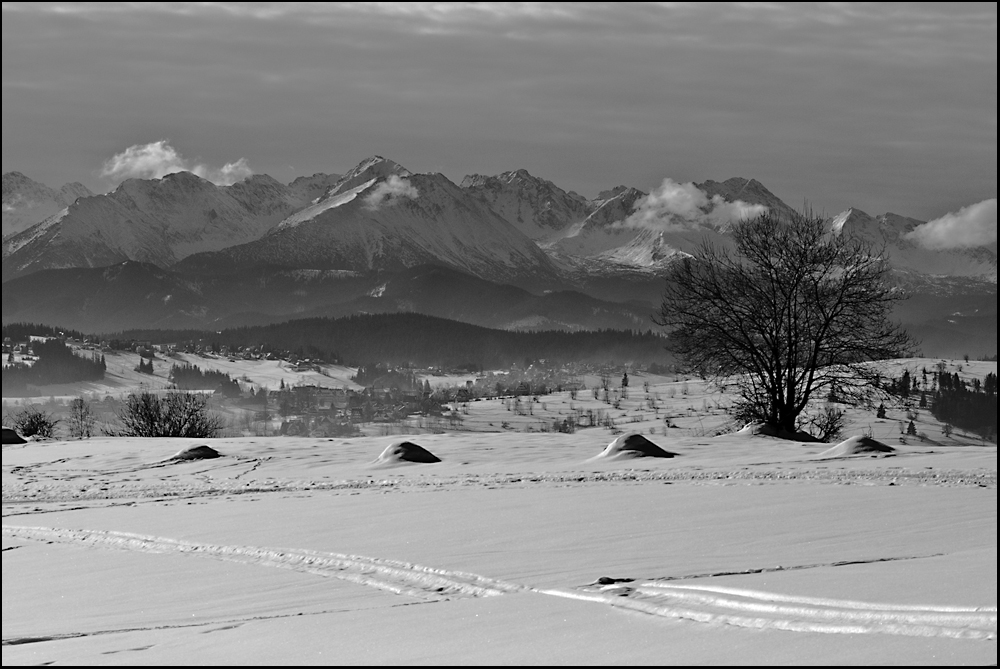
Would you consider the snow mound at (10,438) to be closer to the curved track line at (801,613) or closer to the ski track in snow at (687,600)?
the ski track in snow at (687,600)

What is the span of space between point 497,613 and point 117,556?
21.2 ft

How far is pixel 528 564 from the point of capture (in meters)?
9.49

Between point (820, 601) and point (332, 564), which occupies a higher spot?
point (820, 601)

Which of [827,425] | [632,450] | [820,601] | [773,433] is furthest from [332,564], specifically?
[827,425]

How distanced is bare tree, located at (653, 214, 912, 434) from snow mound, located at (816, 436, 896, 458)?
7.33m

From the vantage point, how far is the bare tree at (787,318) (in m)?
28.1

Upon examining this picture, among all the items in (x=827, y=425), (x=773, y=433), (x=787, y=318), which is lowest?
(x=827, y=425)

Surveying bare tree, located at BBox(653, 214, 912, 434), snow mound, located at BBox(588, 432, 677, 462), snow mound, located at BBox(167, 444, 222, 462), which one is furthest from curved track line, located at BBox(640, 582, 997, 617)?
bare tree, located at BBox(653, 214, 912, 434)

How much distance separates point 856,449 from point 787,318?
932 centimetres

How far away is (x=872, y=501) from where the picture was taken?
12.4m

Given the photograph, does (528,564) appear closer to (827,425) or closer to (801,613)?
(801,613)

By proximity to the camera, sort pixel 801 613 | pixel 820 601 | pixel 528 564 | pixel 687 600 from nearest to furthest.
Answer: pixel 801 613, pixel 820 601, pixel 687 600, pixel 528 564

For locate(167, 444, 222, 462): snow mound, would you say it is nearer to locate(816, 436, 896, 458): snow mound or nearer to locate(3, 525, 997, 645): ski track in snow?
locate(3, 525, 997, 645): ski track in snow

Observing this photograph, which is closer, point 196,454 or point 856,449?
point 856,449
